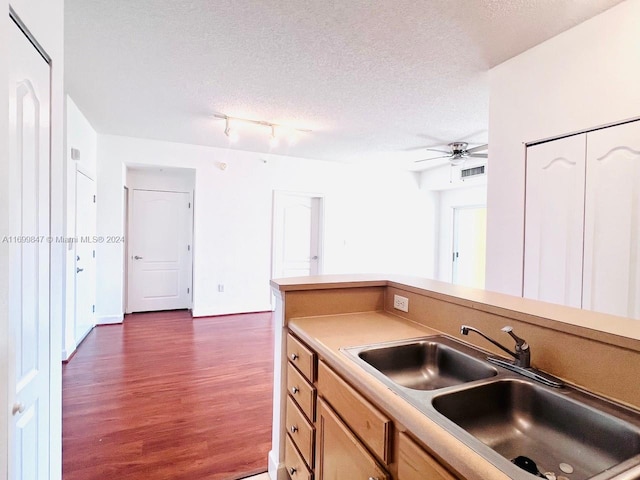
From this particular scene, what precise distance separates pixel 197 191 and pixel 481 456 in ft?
15.4

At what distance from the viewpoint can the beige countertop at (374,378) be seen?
646 mm

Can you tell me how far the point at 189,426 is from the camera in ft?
7.07

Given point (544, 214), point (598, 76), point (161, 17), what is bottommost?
point (544, 214)

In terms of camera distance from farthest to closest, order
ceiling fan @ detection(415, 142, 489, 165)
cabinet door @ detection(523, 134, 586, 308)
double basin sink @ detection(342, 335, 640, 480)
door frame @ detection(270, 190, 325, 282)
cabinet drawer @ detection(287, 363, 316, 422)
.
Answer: door frame @ detection(270, 190, 325, 282)
ceiling fan @ detection(415, 142, 489, 165)
cabinet door @ detection(523, 134, 586, 308)
cabinet drawer @ detection(287, 363, 316, 422)
double basin sink @ detection(342, 335, 640, 480)

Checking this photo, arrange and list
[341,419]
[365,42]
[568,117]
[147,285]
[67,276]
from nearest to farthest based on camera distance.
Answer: [341,419] → [568,117] → [365,42] → [67,276] → [147,285]

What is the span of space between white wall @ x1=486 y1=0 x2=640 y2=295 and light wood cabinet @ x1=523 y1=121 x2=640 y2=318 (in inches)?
3.5

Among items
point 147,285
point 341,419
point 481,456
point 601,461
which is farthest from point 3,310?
point 147,285

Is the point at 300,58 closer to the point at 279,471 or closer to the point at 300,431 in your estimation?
the point at 300,431

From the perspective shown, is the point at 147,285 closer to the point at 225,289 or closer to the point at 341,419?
the point at 225,289

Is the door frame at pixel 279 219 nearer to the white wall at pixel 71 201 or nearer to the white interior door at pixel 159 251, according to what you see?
the white interior door at pixel 159 251

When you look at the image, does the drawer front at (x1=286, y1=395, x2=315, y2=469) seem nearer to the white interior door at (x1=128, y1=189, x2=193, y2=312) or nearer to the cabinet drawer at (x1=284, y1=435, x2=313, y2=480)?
the cabinet drawer at (x1=284, y1=435, x2=313, y2=480)

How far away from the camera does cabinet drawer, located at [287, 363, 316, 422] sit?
1.34m

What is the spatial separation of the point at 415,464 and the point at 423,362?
2.02 ft

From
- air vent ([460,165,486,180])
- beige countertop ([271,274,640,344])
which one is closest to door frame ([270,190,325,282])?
air vent ([460,165,486,180])
